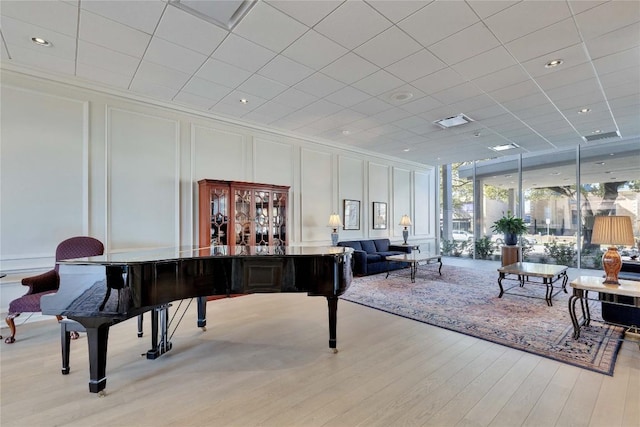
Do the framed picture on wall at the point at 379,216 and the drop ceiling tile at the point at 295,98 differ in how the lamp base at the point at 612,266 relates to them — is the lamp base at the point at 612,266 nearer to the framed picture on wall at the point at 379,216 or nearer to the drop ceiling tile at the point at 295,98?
the drop ceiling tile at the point at 295,98

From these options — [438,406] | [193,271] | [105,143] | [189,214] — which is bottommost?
[438,406]

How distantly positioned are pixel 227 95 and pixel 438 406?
4269 mm

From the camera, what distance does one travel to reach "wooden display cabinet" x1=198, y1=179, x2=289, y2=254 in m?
4.62

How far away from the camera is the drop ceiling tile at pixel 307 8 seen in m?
2.43

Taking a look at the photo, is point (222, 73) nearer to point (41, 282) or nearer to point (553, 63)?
point (41, 282)

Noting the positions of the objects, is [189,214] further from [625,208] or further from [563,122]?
[625,208]

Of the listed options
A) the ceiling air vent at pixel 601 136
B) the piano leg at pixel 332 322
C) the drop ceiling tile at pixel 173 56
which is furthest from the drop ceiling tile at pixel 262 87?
the ceiling air vent at pixel 601 136

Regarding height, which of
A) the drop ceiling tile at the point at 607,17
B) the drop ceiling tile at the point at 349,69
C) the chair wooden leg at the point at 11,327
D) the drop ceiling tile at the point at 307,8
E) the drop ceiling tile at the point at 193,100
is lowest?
the chair wooden leg at the point at 11,327

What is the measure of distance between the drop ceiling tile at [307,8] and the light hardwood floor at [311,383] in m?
2.98

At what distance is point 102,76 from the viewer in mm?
3660

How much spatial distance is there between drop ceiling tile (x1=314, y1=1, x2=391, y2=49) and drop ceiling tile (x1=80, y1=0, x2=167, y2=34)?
1371 mm

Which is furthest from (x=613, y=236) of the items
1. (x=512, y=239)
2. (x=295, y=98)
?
(x=512, y=239)

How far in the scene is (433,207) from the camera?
9.66m

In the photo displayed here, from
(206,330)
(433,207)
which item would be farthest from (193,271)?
(433,207)
